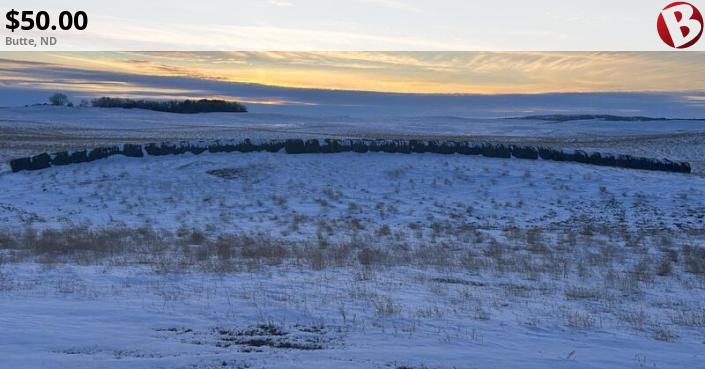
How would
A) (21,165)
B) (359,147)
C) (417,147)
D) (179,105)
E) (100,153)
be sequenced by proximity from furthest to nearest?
(179,105) < (417,147) < (359,147) < (100,153) < (21,165)

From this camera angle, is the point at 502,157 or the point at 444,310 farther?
the point at 502,157

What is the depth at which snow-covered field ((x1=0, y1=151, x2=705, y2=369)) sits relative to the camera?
7125 mm

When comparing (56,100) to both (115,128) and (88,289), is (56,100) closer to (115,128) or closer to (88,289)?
(115,128)

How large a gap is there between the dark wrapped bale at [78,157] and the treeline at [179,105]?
80.7 meters

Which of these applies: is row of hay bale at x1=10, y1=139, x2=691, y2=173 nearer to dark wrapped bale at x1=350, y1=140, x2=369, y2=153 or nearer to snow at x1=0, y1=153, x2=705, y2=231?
dark wrapped bale at x1=350, y1=140, x2=369, y2=153

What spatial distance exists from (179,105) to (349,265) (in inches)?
3866

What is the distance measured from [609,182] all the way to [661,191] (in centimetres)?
172

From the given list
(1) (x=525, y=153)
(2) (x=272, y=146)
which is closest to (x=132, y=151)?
(2) (x=272, y=146)

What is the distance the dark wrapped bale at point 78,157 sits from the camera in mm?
26248

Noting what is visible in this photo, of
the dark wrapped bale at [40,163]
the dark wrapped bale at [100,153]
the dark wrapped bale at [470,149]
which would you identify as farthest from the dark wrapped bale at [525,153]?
the dark wrapped bale at [40,163]

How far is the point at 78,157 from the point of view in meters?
26.3

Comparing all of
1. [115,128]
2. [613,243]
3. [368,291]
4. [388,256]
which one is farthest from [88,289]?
[115,128]

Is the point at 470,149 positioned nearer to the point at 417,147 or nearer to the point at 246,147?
the point at 417,147

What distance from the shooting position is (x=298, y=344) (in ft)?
23.8
